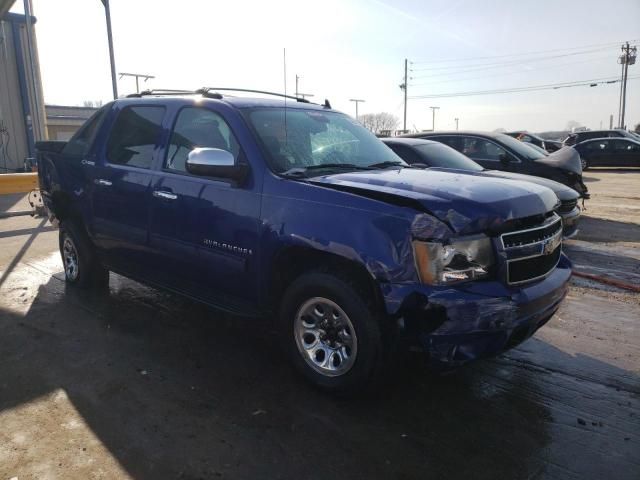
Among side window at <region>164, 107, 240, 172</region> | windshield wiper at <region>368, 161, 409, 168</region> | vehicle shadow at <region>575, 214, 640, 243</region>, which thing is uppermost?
side window at <region>164, 107, 240, 172</region>

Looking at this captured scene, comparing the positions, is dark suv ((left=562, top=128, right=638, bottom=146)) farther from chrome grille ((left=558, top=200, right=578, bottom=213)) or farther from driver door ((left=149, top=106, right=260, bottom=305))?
driver door ((left=149, top=106, right=260, bottom=305))

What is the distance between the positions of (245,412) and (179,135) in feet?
7.41

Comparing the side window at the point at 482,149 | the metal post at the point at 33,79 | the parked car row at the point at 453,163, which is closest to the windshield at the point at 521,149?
the side window at the point at 482,149

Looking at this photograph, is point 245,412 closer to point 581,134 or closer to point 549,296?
point 549,296

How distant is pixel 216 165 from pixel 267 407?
161cm

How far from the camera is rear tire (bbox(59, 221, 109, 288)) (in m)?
5.33

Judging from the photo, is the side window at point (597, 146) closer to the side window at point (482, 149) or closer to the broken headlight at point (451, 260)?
the side window at point (482, 149)

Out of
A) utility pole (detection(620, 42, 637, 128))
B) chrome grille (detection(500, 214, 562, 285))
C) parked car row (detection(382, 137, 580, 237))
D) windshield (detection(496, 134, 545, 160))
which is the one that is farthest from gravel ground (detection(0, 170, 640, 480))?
utility pole (detection(620, 42, 637, 128))

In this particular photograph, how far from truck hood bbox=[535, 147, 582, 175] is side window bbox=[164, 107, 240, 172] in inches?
260

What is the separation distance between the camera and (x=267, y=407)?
3252mm

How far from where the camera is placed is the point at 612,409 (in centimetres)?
330

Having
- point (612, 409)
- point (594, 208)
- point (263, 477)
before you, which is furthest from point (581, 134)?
point (263, 477)

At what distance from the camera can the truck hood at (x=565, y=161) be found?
28.3ft

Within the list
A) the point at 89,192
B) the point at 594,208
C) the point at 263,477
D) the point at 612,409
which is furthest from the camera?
the point at 594,208
